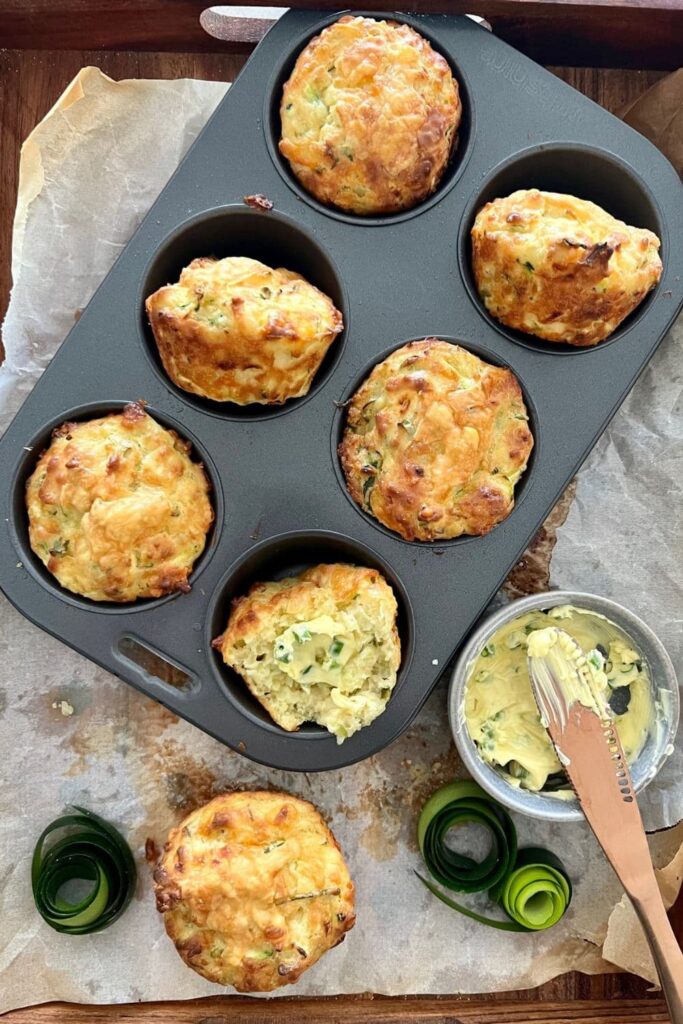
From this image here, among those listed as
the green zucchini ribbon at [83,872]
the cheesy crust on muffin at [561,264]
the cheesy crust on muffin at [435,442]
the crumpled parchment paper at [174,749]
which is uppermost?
the cheesy crust on muffin at [561,264]

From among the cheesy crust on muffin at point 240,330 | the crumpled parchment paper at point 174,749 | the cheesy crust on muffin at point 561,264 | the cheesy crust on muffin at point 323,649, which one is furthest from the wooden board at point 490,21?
the cheesy crust on muffin at point 323,649

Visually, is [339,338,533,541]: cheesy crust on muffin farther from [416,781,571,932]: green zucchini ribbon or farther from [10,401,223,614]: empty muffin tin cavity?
[416,781,571,932]: green zucchini ribbon

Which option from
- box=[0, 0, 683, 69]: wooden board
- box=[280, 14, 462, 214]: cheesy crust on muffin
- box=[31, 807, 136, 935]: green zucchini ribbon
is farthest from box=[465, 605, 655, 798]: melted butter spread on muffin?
box=[0, 0, 683, 69]: wooden board

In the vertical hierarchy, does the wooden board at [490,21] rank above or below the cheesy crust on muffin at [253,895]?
above

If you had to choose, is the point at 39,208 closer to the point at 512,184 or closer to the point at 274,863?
the point at 512,184

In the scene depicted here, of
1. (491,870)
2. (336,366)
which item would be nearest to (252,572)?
(336,366)

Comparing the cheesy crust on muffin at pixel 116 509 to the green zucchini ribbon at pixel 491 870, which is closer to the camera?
the cheesy crust on muffin at pixel 116 509

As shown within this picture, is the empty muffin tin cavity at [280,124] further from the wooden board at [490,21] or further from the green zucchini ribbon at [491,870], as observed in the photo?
the green zucchini ribbon at [491,870]

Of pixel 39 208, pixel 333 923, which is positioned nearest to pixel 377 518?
pixel 333 923
